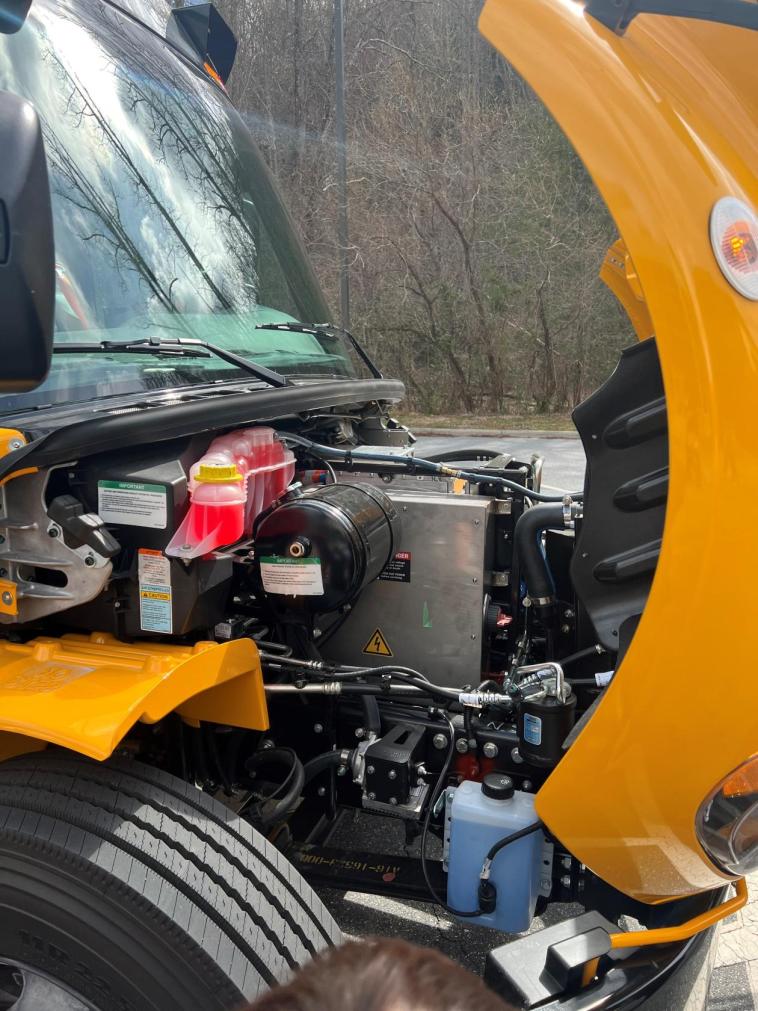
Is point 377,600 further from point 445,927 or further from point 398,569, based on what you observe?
point 445,927

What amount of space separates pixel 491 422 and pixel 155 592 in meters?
15.9

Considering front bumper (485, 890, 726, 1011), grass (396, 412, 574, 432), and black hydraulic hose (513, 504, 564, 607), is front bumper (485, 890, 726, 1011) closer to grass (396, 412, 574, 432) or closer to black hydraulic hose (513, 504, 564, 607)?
black hydraulic hose (513, 504, 564, 607)

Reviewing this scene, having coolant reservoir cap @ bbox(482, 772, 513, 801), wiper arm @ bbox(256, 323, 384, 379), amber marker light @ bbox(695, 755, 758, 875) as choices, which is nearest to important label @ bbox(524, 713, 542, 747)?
coolant reservoir cap @ bbox(482, 772, 513, 801)

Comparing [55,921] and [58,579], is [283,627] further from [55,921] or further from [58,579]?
[55,921]

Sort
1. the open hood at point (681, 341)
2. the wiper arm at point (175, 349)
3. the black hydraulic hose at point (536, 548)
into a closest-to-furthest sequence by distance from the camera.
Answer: the open hood at point (681, 341) → the wiper arm at point (175, 349) → the black hydraulic hose at point (536, 548)

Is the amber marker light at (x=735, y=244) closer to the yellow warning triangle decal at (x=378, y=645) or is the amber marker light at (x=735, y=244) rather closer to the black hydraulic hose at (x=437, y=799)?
the black hydraulic hose at (x=437, y=799)

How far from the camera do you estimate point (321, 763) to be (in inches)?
86.6

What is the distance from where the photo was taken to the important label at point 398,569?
2.36 meters

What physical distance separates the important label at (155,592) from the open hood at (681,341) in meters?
0.93

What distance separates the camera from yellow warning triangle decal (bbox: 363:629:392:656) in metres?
2.40

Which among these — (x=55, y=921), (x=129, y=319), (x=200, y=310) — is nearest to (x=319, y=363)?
(x=200, y=310)

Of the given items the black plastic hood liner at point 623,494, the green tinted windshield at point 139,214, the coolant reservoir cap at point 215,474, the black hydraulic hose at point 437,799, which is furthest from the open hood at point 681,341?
the green tinted windshield at point 139,214

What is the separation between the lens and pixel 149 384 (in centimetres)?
195

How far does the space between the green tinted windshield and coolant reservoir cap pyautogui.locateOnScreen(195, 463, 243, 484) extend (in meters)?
0.32
